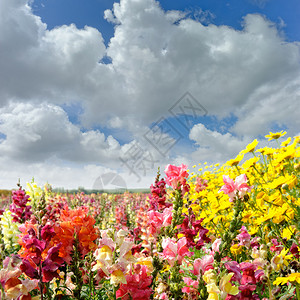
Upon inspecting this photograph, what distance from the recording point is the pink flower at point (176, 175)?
2715 millimetres

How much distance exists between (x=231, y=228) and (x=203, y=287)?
0.39 metres

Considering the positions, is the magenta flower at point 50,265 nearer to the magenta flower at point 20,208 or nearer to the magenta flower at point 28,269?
the magenta flower at point 28,269

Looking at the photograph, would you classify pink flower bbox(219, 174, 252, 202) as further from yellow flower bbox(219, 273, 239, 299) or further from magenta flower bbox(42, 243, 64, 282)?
magenta flower bbox(42, 243, 64, 282)

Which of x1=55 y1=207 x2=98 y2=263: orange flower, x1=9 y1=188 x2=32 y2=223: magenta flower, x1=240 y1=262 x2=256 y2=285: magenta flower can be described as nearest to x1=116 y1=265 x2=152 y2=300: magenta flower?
x1=55 y1=207 x2=98 y2=263: orange flower

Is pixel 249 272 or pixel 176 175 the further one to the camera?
pixel 176 175

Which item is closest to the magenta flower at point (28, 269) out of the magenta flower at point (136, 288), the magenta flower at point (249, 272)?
the magenta flower at point (136, 288)

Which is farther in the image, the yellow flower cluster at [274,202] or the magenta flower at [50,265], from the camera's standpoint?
the yellow flower cluster at [274,202]

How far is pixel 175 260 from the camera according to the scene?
164cm

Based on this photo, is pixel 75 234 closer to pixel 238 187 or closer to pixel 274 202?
pixel 238 187

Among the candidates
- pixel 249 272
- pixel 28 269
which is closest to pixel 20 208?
pixel 28 269

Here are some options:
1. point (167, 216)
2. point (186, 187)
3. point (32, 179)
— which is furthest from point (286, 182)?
point (32, 179)

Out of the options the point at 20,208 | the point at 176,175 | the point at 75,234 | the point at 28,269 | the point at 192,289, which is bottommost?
the point at 192,289

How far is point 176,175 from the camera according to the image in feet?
8.99

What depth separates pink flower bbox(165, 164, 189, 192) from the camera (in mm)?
2715
